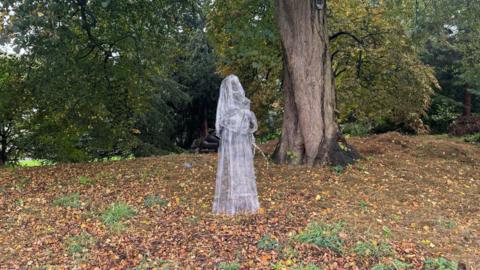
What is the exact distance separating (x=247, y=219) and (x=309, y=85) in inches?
120

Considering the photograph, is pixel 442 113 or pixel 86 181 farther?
pixel 442 113

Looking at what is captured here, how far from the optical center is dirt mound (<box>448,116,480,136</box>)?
43.0 ft

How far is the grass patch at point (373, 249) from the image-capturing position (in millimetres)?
4297

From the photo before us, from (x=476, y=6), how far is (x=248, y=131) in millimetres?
5760

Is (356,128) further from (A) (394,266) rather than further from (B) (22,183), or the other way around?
(A) (394,266)

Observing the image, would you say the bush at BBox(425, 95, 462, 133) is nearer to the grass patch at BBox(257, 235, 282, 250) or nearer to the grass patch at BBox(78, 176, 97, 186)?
the grass patch at BBox(78, 176, 97, 186)

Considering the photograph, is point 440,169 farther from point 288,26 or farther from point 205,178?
point 205,178

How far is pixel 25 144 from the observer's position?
1102 cm

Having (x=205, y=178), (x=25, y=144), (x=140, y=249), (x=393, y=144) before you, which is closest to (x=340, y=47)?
(x=393, y=144)

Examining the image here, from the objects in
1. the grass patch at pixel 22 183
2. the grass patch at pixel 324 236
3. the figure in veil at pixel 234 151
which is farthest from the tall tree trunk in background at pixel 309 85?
the grass patch at pixel 22 183

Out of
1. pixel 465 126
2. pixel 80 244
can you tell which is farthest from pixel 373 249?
pixel 465 126

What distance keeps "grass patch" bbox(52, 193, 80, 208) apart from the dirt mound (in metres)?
11.5

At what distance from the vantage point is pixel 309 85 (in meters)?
7.40

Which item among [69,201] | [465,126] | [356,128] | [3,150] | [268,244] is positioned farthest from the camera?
[356,128]
